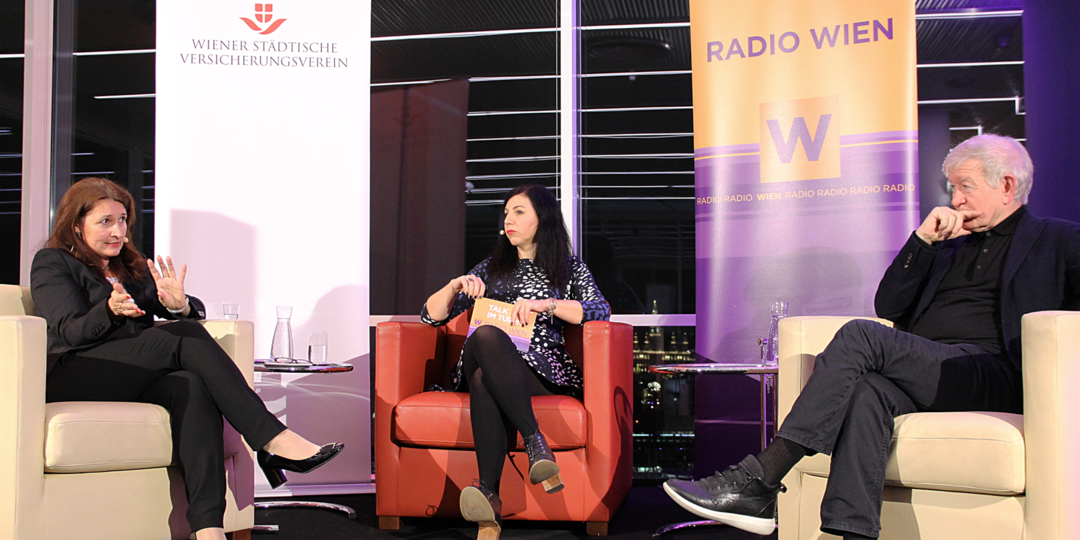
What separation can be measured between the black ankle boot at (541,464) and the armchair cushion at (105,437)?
1.05 metres

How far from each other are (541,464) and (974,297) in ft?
4.61

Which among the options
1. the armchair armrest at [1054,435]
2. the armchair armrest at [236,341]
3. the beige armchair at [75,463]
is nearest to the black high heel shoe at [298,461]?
the beige armchair at [75,463]

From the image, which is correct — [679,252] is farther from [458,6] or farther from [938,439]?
[938,439]

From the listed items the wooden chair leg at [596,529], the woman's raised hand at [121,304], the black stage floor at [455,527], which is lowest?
the black stage floor at [455,527]

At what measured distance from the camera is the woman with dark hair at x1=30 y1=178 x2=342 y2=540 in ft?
7.13

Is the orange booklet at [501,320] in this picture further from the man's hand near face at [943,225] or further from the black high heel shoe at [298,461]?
the man's hand near face at [943,225]

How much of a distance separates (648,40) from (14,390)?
13.2ft

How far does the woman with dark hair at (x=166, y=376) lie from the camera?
2.17 meters

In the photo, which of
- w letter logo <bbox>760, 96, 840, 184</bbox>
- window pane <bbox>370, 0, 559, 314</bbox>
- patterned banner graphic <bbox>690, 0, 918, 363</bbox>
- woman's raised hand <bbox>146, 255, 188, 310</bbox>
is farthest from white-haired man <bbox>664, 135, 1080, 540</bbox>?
window pane <bbox>370, 0, 559, 314</bbox>

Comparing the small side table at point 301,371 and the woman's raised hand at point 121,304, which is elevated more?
the woman's raised hand at point 121,304

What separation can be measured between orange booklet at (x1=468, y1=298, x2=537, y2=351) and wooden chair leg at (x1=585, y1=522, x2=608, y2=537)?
66 centimetres

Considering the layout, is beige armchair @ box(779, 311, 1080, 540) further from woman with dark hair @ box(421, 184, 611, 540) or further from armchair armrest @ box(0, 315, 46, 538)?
armchair armrest @ box(0, 315, 46, 538)

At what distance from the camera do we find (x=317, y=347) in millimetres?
3145

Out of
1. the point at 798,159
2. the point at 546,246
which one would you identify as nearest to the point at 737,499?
the point at 546,246
